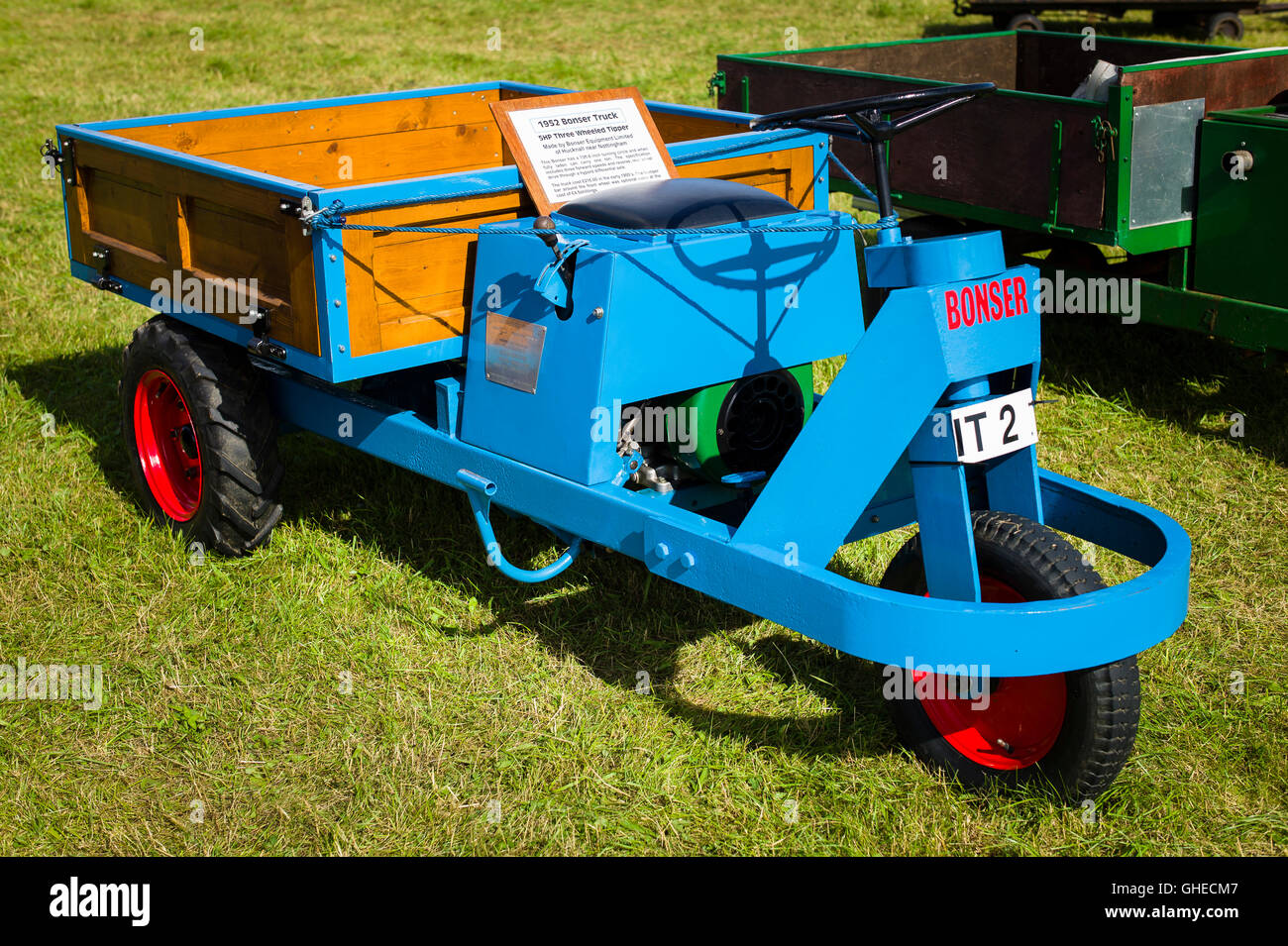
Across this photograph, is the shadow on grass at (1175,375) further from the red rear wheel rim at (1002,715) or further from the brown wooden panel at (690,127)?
the red rear wheel rim at (1002,715)

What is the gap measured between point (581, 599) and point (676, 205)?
56.5 inches

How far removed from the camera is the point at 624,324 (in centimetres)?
365

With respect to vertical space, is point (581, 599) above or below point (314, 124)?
below

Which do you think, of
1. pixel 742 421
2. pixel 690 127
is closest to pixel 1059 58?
pixel 690 127

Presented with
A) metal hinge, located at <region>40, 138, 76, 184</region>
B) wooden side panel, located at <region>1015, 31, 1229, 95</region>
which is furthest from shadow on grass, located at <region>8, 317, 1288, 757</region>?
wooden side panel, located at <region>1015, 31, 1229, 95</region>

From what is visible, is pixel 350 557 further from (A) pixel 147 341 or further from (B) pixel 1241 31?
(B) pixel 1241 31

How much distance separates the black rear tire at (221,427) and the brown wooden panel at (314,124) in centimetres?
89

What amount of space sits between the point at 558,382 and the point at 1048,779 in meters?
1.68

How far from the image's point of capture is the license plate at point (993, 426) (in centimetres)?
323

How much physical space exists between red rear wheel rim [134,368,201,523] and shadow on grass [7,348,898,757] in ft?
0.92

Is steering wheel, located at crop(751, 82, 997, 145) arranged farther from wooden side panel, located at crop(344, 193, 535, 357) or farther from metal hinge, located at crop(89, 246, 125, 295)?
metal hinge, located at crop(89, 246, 125, 295)

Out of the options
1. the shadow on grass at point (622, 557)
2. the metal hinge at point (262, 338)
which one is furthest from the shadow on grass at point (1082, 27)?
the metal hinge at point (262, 338)

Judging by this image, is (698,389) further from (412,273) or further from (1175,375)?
(1175,375)

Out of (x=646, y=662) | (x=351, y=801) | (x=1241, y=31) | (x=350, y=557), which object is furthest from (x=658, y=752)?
(x=1241, y=31)
